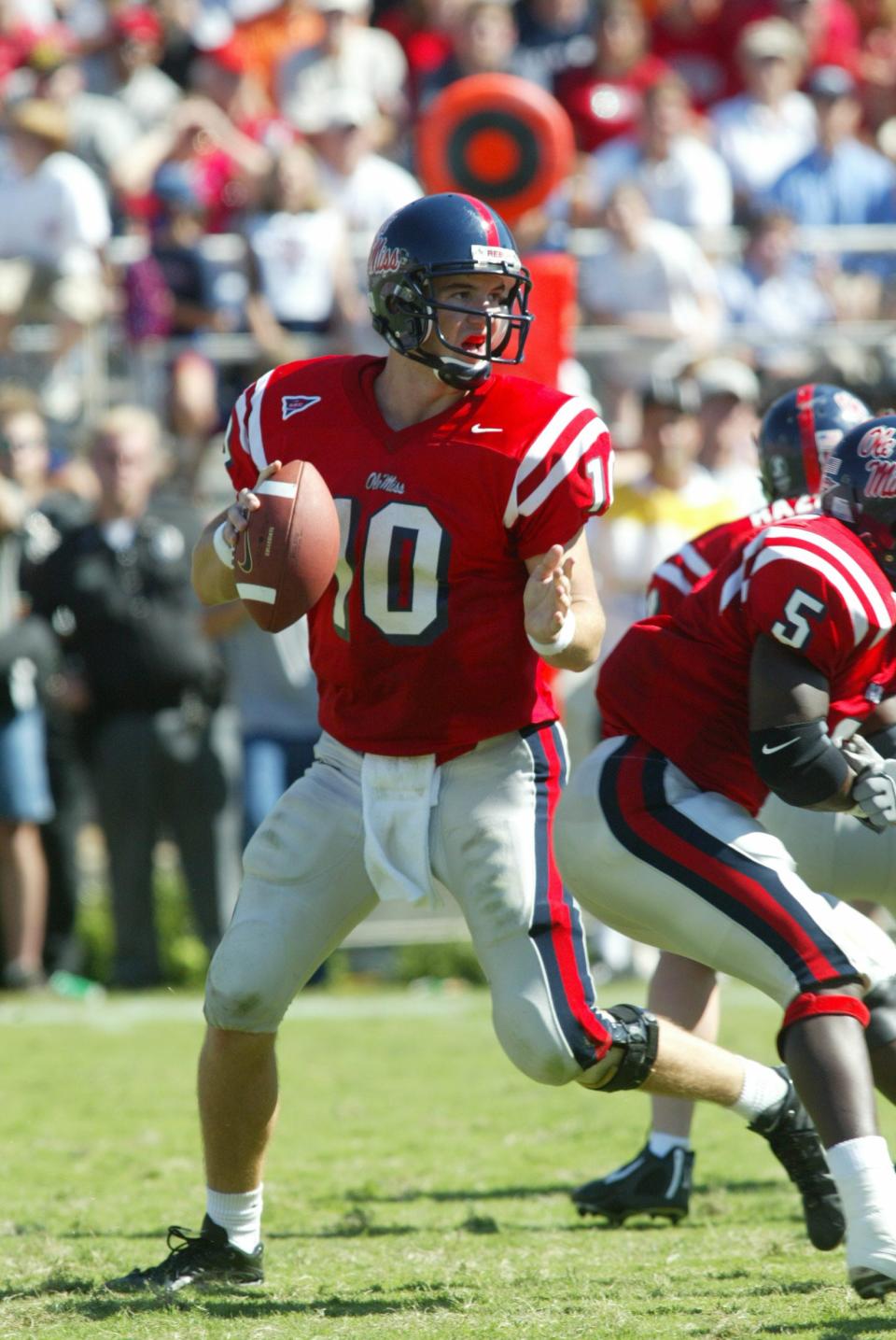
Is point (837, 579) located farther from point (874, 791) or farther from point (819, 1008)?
point (819, 1008)

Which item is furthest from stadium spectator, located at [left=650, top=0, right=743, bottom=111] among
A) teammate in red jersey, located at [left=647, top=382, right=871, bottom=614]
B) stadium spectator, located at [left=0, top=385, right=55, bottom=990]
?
teammate in red jersey, located at [left=647, top=382, right=871, bottom=614]

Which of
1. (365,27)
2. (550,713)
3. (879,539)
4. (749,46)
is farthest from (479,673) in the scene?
(365,27)

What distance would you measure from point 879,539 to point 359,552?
1.02 m

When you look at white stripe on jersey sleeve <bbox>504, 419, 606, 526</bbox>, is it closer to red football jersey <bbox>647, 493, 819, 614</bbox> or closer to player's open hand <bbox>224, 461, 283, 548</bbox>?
player's open hand <bbox>224, 461, 283, 548</bbox>

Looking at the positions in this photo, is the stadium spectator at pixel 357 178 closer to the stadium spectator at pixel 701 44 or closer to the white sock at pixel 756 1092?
the stadium spectator at pixel 701 44

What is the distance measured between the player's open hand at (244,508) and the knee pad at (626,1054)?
1.19 m

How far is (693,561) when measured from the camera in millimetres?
4508

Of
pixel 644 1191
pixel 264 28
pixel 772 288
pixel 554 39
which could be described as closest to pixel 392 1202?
A: pixel 644 1191

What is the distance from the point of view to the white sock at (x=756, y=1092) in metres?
4.06

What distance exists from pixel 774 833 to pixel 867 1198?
1.23m

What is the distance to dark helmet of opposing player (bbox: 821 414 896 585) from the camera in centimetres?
377

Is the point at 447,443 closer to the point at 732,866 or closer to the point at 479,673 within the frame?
the point at 479,673

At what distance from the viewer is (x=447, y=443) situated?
372 centimetres

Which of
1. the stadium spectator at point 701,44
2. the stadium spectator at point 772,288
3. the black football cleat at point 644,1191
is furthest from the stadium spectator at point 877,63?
the black football cleat at point 644,1191
